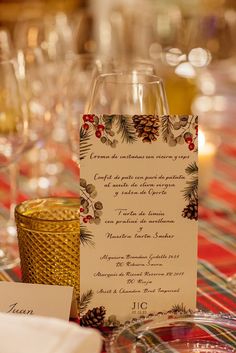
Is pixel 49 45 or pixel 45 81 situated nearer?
pixel 45 81

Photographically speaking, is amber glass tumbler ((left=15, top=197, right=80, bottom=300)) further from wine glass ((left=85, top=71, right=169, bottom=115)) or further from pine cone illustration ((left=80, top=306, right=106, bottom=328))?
wine glass ((left=85, top=71, right=169, bottom=115))

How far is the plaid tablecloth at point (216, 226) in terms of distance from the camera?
1136 millimetres

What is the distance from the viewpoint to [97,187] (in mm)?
957

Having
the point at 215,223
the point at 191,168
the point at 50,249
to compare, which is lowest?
the point at 215,223

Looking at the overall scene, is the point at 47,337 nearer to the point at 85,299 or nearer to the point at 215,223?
the point at 85,299

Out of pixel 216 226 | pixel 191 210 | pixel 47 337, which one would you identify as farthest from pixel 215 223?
pixel 47 337

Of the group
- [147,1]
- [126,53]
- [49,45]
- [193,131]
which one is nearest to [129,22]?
[126,53]

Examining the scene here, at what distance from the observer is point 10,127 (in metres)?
1.34

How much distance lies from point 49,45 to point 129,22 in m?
0.79

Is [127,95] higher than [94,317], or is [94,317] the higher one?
[127,95]

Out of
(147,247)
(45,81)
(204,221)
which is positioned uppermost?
(45,81)

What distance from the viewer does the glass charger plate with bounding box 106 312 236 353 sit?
90 cm

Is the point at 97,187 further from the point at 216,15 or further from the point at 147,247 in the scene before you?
the point at 216,15

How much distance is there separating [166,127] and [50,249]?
21 centimetres
